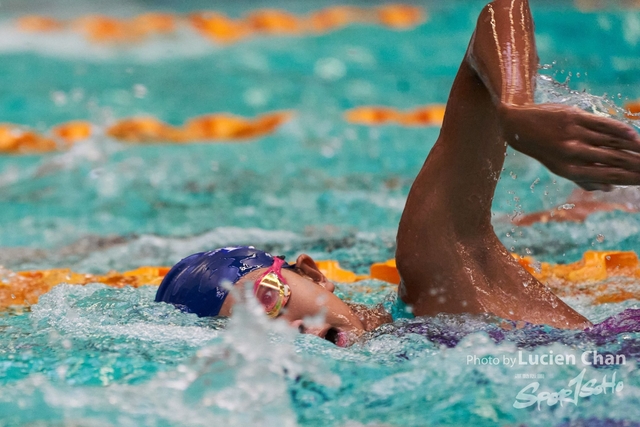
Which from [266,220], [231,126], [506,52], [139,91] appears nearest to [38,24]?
[139,91]

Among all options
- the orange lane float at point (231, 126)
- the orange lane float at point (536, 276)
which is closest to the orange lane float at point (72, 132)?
the orange lane float at point (231, 126)

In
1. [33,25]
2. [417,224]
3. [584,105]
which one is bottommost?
[417,224]

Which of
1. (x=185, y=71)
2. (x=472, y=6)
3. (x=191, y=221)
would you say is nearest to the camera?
(x=191, y=221)

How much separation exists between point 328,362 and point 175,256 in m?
1.68

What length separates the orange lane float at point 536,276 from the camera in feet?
8.16

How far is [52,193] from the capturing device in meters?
4.33

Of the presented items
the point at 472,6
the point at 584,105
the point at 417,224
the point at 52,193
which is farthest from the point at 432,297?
the point at 472,6

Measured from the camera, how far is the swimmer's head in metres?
1.78

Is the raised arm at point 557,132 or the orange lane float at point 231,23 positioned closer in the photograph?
the raised arm at point 557,132

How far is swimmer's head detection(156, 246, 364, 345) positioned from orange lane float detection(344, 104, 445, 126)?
3473 millimetres

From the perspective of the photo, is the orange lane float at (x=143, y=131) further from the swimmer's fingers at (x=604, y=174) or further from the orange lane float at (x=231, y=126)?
the swimmer's fingers at (x=604, y=174)

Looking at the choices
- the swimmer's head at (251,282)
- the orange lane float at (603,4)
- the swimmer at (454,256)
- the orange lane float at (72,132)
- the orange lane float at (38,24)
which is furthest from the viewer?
the orange lane float at (38,24)

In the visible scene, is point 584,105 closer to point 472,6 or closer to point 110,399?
point 110,399

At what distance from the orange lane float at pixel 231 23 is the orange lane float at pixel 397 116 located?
217 cm
